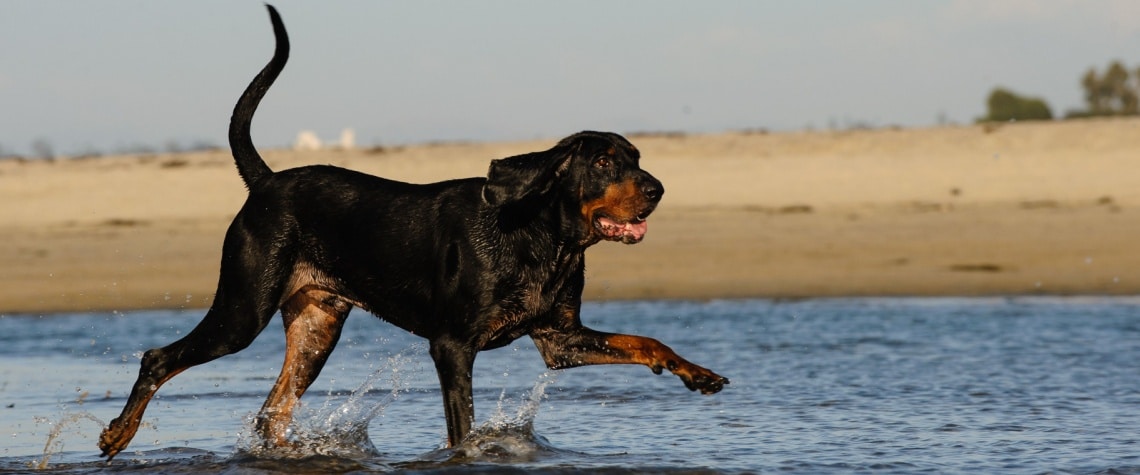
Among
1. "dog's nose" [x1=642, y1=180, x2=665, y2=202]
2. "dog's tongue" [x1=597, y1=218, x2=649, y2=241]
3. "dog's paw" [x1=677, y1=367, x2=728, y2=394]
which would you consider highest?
"dog's nose" [x1=642, y1=180, x2=665, y2=202]

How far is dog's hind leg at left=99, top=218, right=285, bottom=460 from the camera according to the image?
20.9 ft

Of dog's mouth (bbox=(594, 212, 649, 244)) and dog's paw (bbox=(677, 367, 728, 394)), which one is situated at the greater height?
dog's mouth (bbox=(594, 212, 649, 244))

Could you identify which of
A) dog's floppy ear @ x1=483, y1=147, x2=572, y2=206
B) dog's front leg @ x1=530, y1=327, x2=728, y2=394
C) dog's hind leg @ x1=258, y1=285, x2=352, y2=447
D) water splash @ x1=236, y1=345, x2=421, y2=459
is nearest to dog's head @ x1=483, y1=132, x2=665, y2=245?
dog's floppy ear @ x1=483, y1=147, x2=572, y2=206

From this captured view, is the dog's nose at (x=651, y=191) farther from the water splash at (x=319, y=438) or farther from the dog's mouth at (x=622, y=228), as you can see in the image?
the water splash at (x=319, y=438)

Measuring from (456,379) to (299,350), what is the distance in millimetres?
1064

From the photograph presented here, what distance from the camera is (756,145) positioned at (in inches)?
779

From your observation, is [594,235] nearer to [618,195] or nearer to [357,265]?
[618,195]

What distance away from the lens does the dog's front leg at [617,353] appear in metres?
6.00

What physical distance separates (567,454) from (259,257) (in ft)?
5.11

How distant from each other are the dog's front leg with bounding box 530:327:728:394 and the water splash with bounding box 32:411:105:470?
6.76 ft

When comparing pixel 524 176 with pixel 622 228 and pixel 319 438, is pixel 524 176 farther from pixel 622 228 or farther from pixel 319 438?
pixel 319 438

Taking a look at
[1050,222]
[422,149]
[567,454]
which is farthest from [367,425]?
[422,149]

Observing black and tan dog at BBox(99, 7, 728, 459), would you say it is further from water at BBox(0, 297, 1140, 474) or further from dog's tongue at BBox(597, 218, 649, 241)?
water at BBox(0, 297, 1140, 474)

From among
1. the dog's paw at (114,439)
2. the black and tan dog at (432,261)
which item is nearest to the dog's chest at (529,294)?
the black and tan dog at (432,261)
